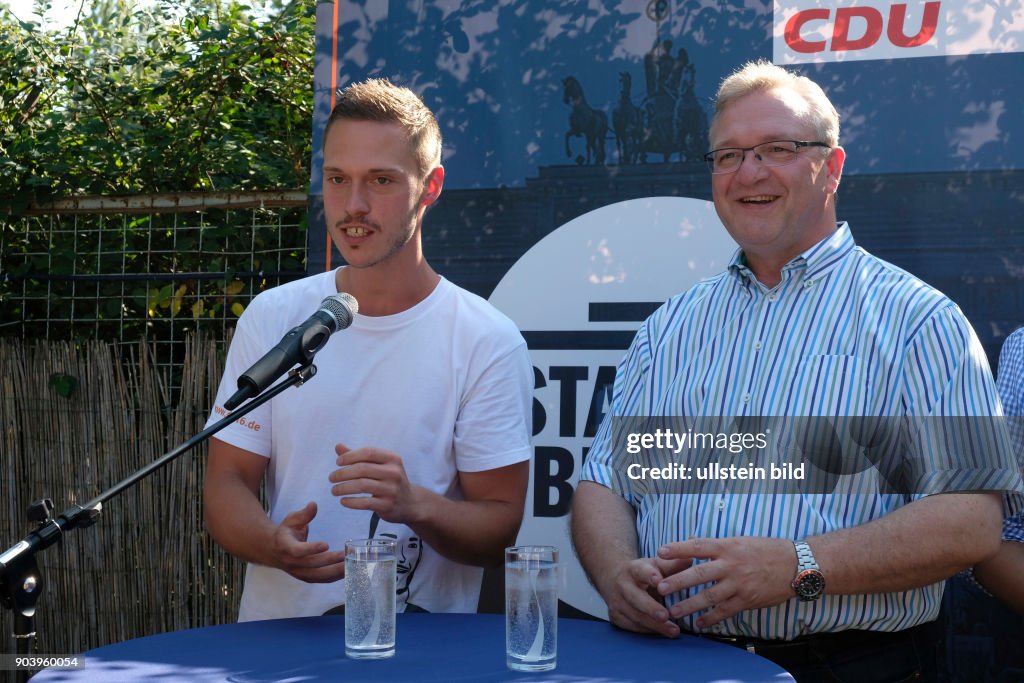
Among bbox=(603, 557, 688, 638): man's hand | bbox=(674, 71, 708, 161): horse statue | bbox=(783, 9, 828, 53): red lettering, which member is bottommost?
bbox=(603, 557, 688, 638): man's hand

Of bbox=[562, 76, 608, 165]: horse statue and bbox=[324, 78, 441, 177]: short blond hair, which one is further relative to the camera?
bbox=[562, 76, 608, 165]: horse statue

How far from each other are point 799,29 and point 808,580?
5.99 ft

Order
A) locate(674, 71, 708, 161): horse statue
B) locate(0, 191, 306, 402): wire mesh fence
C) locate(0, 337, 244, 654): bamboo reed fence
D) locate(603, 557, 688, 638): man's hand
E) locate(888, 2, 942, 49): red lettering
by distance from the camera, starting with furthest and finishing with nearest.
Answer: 1. locate(0, 191, 306, 402): wire mesh fence
2. locate(0, 337, 244, 654): bamboo reed fence
3. locate(674, 71, 708, 161): horse statue
4. locate(888, 2, 942, 49): red lettering
5. locate(603, 557, 688, 638): man's hand

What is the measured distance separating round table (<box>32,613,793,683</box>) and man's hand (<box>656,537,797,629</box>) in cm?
10

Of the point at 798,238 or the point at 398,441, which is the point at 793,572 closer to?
the point at 798,238

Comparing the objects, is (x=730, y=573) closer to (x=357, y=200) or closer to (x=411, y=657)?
(x=411, y=657)

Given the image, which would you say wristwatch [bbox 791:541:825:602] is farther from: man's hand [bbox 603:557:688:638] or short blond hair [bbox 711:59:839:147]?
short blond hair [bbox 711:59:839:147]

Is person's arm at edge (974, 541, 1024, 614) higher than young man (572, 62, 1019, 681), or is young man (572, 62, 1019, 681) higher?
young man (572, 62, 1019, 681)

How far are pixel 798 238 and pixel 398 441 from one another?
3.46ft

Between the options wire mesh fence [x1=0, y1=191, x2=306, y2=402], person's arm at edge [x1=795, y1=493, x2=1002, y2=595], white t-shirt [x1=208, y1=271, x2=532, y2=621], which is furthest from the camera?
wire mesh fence [x1=0, y1=191, x2=306, y2=402]

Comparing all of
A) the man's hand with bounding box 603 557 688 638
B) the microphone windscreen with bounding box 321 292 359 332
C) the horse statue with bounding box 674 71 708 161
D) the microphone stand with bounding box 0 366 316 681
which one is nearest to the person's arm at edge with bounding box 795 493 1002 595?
the man's hand with bounding box 603 557 688 638

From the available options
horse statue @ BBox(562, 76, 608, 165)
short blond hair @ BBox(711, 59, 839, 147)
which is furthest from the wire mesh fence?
short blond hair @ BBox(711, 59, 839, 147)

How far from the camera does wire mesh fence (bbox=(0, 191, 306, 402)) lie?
456cm

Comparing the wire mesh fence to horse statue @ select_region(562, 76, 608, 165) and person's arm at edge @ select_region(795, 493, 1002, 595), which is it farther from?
person's arm at edge @ select_region(795, 493, 1002, 595)
